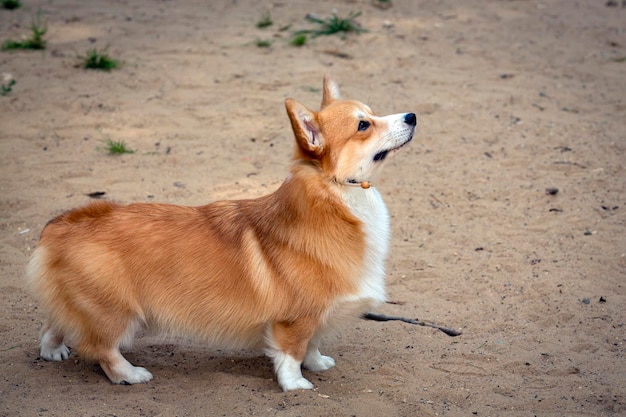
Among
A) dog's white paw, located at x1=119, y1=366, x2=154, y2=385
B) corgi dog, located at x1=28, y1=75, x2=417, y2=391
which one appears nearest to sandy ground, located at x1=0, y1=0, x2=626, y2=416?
dog's white paw, located at x1=119, y1=366, x2=154, y2=385

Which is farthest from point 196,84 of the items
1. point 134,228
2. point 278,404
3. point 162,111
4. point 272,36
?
point 278,404

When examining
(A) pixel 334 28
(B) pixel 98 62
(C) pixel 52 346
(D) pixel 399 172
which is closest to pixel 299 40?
Result: (A) pixel 334 28

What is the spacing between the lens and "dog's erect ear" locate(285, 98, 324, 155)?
3.73m

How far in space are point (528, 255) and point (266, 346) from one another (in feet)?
7.15

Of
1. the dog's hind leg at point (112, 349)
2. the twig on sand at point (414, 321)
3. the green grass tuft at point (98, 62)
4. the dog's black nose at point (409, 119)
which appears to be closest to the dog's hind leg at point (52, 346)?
the dog's hind leg at point (112, 349)

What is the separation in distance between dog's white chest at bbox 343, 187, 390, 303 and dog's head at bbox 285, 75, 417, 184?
88 mm

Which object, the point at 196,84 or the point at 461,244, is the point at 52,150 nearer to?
the point at 196,84

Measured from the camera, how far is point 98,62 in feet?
25.9

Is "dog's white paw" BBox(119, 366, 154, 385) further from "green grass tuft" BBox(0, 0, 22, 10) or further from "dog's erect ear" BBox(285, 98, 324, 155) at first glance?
"green grass tuft" BBox(0, 0, 22, 10)

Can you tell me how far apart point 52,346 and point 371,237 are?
1802 millimetres

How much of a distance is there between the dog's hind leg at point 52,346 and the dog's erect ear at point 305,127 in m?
1.65

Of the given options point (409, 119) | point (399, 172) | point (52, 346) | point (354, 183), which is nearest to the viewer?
point (354, 183)

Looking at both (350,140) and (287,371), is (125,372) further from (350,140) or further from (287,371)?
(350,140)

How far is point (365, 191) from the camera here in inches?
158
